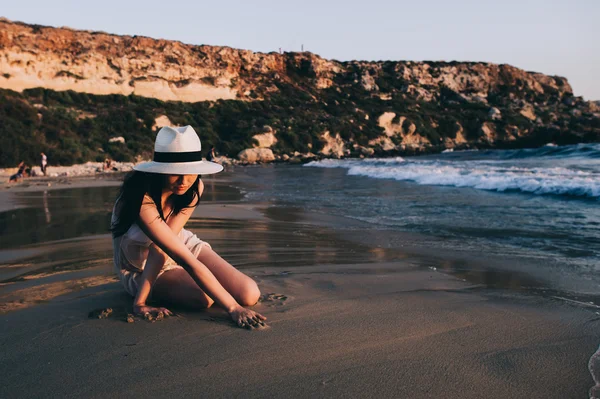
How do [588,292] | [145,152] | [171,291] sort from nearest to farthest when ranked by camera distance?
[171,291]
[588,292]
[145,152]

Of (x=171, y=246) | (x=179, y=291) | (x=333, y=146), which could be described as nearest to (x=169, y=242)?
(x=171, y=246)

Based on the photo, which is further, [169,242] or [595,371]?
[169,242]

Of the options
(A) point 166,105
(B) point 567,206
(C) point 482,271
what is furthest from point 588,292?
(A) point 166,105

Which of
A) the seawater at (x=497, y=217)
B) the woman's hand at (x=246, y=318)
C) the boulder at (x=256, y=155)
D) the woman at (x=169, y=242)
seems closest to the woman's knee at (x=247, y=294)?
the woman at (x=169, y=242)

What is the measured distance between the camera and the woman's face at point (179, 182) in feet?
9.34

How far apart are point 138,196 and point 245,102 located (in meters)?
46.7

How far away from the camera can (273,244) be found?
560cm

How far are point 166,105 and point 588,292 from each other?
4183cm

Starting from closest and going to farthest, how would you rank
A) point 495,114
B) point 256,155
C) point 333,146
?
point 256,155 → point 333,146 → point 495,114

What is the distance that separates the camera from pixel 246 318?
2793 mm

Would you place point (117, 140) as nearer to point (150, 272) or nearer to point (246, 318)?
point (150, 272)

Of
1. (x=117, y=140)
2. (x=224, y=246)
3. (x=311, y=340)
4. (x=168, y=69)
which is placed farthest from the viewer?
(x=168, y=69)

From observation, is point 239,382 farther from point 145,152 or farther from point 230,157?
point 230,157

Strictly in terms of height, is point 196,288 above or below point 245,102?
below
